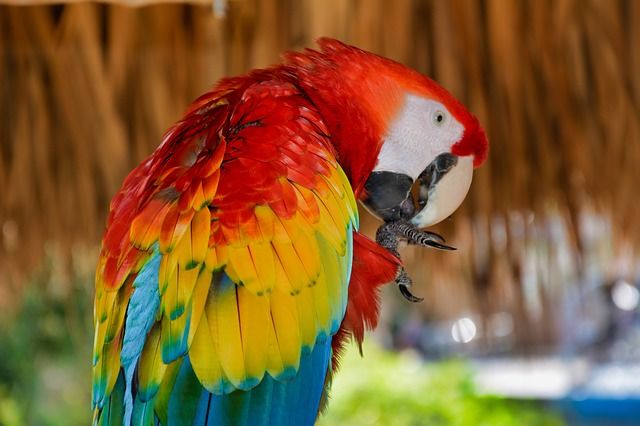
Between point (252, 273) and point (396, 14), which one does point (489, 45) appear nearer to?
point (396, 14)

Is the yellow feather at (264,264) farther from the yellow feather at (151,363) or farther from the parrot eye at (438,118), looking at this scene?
the parrot eye at (438,118)

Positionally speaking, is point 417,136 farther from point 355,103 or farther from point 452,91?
point 452,91

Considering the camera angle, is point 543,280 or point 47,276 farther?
point 47,276

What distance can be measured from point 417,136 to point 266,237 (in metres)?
0.24

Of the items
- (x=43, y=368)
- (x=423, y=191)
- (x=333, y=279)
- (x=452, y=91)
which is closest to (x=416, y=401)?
(x=452, y=91)

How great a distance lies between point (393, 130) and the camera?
2.77 ft

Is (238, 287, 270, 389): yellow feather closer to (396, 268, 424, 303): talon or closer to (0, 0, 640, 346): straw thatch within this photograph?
(396, 268, 424, 303): talon

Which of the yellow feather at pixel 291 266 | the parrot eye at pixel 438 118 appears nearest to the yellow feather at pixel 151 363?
the yellow feather at pixel 291 266

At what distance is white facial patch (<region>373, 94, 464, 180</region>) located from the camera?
84 centimetres

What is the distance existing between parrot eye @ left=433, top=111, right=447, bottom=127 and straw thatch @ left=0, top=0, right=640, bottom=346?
0.51 meters

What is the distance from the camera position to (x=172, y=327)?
678mm

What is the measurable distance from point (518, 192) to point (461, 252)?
0.28 m

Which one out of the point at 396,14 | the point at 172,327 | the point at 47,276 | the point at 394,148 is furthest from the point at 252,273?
the point at 47,276

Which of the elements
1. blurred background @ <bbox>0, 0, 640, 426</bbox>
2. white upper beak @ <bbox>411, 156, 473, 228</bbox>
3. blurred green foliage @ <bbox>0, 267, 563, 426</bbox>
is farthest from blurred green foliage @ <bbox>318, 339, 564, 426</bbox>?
white upper beak @ <bbox>411, 156, 473, 228</bbox>
